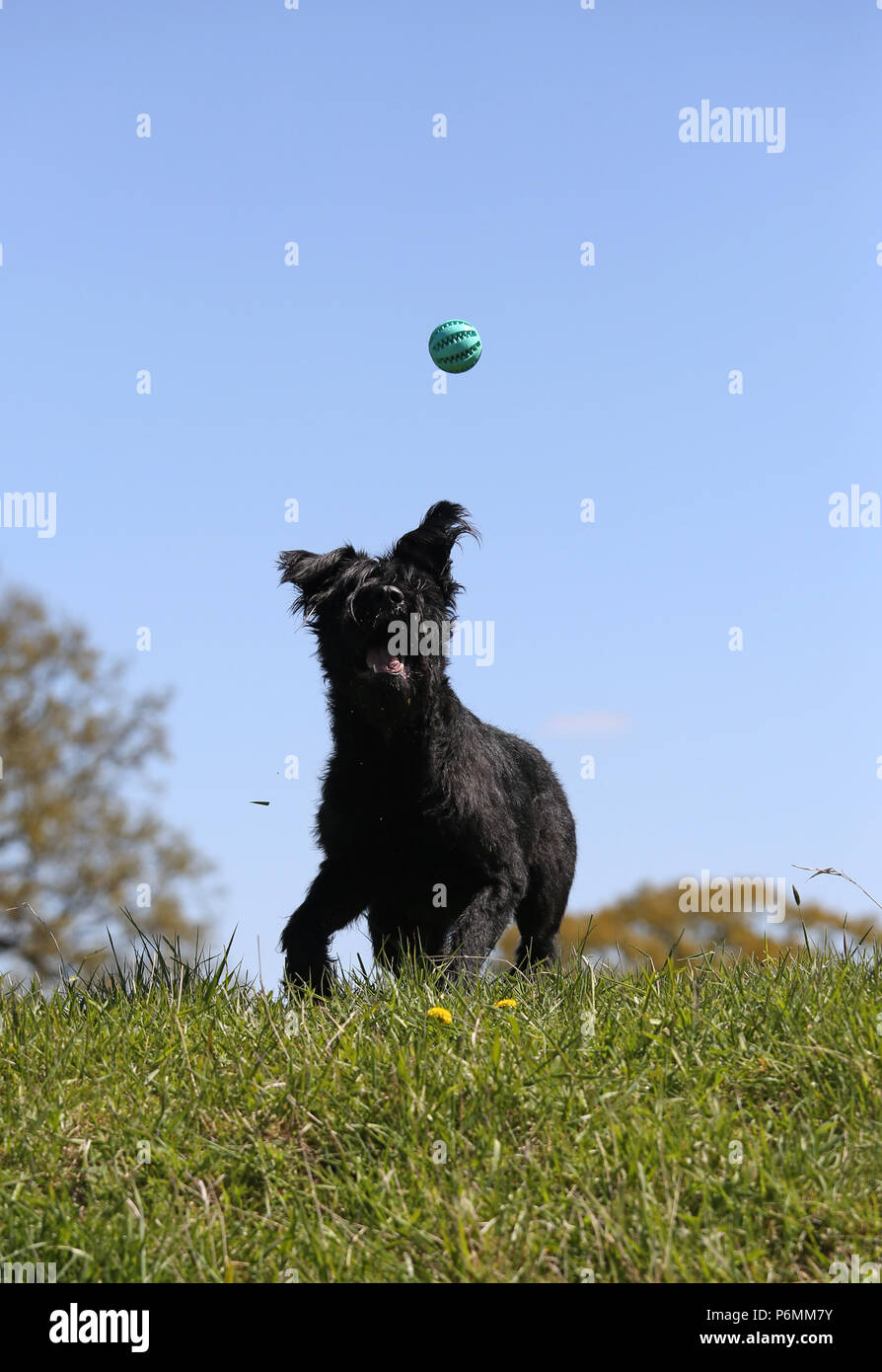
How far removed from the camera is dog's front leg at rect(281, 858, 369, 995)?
22.3 feet

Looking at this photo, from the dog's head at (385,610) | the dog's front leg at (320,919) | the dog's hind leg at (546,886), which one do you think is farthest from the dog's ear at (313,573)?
the dog's hind leg at (546,886)

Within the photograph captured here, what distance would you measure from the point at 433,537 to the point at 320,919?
7.57ft

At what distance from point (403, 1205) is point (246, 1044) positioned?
1322mm

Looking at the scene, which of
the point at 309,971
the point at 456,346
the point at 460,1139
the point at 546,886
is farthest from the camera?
the point at 546,886

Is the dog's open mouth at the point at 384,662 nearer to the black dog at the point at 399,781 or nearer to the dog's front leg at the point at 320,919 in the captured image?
the black dog at the point at 399,781

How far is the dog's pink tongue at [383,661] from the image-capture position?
22.4 ft

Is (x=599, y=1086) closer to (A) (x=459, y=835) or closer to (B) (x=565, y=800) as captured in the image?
(A) (x=459, y=835)

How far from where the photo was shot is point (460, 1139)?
3.88 m

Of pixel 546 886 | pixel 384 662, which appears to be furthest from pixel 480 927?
pixel 546 886

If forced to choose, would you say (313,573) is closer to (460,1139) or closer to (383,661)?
(383,661)

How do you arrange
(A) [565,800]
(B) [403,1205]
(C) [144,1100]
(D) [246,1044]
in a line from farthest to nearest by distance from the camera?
(A) [565,800]
(D) [246,1044]
(C) [144,1100]
(B) [403,1205]

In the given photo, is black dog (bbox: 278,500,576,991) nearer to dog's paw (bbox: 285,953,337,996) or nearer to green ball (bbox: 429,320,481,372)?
dog's paw (bbox: 285,953,337,996)
